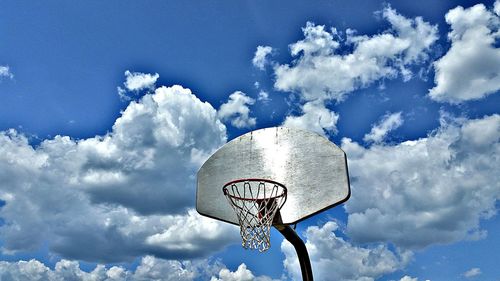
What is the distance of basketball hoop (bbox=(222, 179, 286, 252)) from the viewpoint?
25.9 feet

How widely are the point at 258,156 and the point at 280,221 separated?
137cm

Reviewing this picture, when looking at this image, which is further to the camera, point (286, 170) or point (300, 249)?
point (286, 170)

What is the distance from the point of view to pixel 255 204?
8242 mm

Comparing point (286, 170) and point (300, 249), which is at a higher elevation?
point (286, 170)

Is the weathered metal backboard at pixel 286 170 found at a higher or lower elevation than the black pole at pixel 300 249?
higher

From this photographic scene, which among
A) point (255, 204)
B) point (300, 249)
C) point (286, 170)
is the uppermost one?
point (286, 170)

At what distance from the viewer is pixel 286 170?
27.9ft

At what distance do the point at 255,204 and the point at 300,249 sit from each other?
44.6 inches

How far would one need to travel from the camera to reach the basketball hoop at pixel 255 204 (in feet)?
25.9

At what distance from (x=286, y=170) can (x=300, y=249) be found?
1.43 m

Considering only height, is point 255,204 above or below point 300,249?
above

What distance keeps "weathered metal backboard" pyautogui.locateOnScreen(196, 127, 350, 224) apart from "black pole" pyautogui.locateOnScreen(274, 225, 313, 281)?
0.16 metres

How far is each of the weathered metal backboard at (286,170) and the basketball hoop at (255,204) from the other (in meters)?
0.23

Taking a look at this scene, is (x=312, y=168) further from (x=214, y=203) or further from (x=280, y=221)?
(x=214, y=203)
